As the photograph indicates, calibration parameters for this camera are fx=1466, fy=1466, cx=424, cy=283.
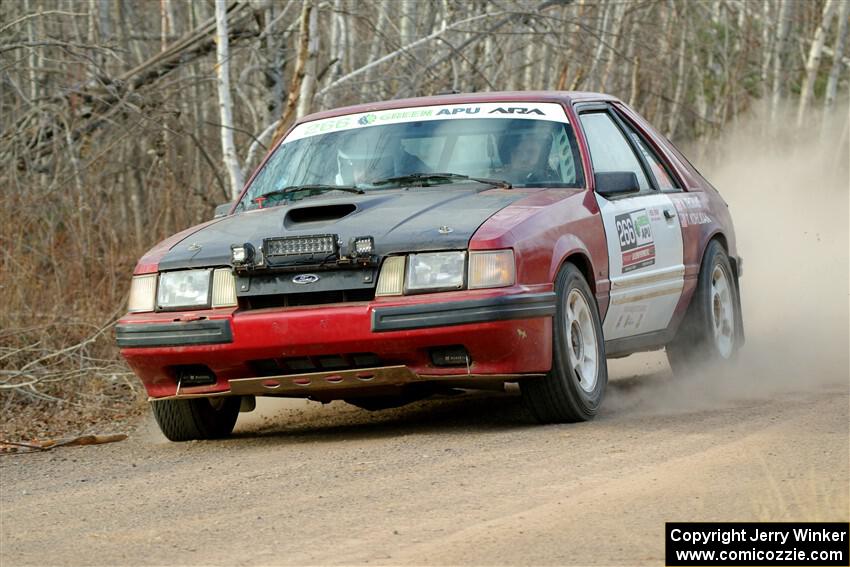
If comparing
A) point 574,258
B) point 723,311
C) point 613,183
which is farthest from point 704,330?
point 574,258

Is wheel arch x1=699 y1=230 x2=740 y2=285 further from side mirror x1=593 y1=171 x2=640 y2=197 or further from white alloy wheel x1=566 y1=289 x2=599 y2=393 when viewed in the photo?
white alloy wheel x1=566 y1=289 x2=599 y2=393

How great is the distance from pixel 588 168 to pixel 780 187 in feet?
43.4

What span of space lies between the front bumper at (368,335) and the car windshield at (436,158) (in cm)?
106

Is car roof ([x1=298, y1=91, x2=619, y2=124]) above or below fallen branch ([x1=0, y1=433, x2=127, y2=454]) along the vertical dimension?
above

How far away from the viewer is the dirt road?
14.2ft

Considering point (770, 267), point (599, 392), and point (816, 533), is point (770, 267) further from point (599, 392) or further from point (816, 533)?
point (816, 533)

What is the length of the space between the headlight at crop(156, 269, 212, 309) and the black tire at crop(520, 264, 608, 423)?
57.7 inches

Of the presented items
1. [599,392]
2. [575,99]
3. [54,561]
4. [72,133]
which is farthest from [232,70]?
[54,561]

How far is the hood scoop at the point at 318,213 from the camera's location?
6.59 metres

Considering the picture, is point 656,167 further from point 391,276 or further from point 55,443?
point 55,443

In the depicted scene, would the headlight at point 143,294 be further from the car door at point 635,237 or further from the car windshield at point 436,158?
the car door at point 635,237

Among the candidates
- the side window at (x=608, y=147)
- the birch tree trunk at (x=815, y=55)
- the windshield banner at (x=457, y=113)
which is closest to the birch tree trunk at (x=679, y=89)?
the birch tree trunk at (x=815, y=55)

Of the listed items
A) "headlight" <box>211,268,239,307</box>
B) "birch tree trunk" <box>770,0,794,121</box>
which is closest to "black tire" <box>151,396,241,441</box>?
"headlight" <box>211,268,239,307</box>

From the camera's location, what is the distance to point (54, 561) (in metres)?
4.42
